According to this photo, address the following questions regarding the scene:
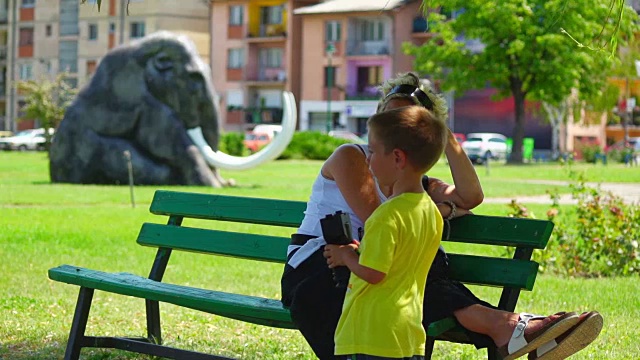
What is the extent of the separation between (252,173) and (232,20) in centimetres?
4191

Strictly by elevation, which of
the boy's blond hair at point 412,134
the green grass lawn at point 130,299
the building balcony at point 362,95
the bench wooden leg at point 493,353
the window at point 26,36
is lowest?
the green grass lawn at point 130,299

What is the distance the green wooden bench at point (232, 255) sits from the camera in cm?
509

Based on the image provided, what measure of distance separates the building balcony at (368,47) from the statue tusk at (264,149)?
4278cm

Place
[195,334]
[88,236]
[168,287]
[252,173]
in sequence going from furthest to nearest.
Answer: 1. [252,173]
2. [88,236]
3. [195,334]
4. [168,287]

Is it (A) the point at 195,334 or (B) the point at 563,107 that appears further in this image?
(B) the point at 563,107

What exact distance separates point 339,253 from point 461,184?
2.71 ft

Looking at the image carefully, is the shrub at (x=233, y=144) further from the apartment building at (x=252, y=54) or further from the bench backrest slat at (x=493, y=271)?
the bench backrest slat at (x=493, y=271)

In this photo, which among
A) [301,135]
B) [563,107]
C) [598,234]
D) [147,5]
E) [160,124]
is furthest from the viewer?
[147,5]

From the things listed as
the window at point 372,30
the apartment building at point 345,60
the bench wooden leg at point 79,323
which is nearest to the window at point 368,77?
the apartment building at point 345,60

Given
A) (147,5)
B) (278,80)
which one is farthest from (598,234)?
(147,5)

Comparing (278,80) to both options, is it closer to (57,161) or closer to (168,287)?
(57,161)

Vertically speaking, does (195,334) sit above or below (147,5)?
below

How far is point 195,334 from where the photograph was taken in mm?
7145

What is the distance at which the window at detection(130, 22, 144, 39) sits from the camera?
74312mm
